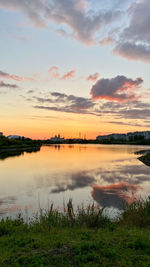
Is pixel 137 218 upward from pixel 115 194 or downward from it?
upward

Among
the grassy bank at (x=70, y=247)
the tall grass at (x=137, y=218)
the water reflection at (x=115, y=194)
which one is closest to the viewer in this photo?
the grassy bank at (x=70, y=247)

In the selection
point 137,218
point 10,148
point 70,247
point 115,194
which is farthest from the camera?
point 10,148

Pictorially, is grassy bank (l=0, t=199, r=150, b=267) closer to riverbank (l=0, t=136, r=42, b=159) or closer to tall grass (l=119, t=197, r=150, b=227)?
tall grass (l=119, t=197, r=150, b=227)

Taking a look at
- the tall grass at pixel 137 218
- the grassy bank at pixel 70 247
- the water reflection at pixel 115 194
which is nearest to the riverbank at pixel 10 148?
the water reflection at pixel 115 194

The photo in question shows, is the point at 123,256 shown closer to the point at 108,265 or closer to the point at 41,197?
the point at 108,265

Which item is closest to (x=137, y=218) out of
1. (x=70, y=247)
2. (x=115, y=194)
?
(x=70, y=247)

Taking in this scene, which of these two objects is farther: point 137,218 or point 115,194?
point 115,194

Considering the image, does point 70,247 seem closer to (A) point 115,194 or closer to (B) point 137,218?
(B) point 137,218

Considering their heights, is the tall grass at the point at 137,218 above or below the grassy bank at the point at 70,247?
below

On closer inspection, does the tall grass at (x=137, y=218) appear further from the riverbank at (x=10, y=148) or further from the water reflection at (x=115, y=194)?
the riverbank at (x=10, y=148)

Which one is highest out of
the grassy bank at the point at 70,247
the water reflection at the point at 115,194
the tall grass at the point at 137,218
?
the grassy bank at the point at 70,247

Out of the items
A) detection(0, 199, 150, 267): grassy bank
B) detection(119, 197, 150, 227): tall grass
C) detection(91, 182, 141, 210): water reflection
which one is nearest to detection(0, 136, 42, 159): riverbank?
detection(91, 182, 141, 210): water reflection

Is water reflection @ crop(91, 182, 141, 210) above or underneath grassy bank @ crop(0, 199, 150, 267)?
underneath

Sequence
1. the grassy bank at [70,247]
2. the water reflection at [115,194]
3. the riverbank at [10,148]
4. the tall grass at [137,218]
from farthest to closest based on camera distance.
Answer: the riverbank at [10,148]
the water reflection at [115,194]
the tall grass at [137,218]
the grassy bank at [70,247]
